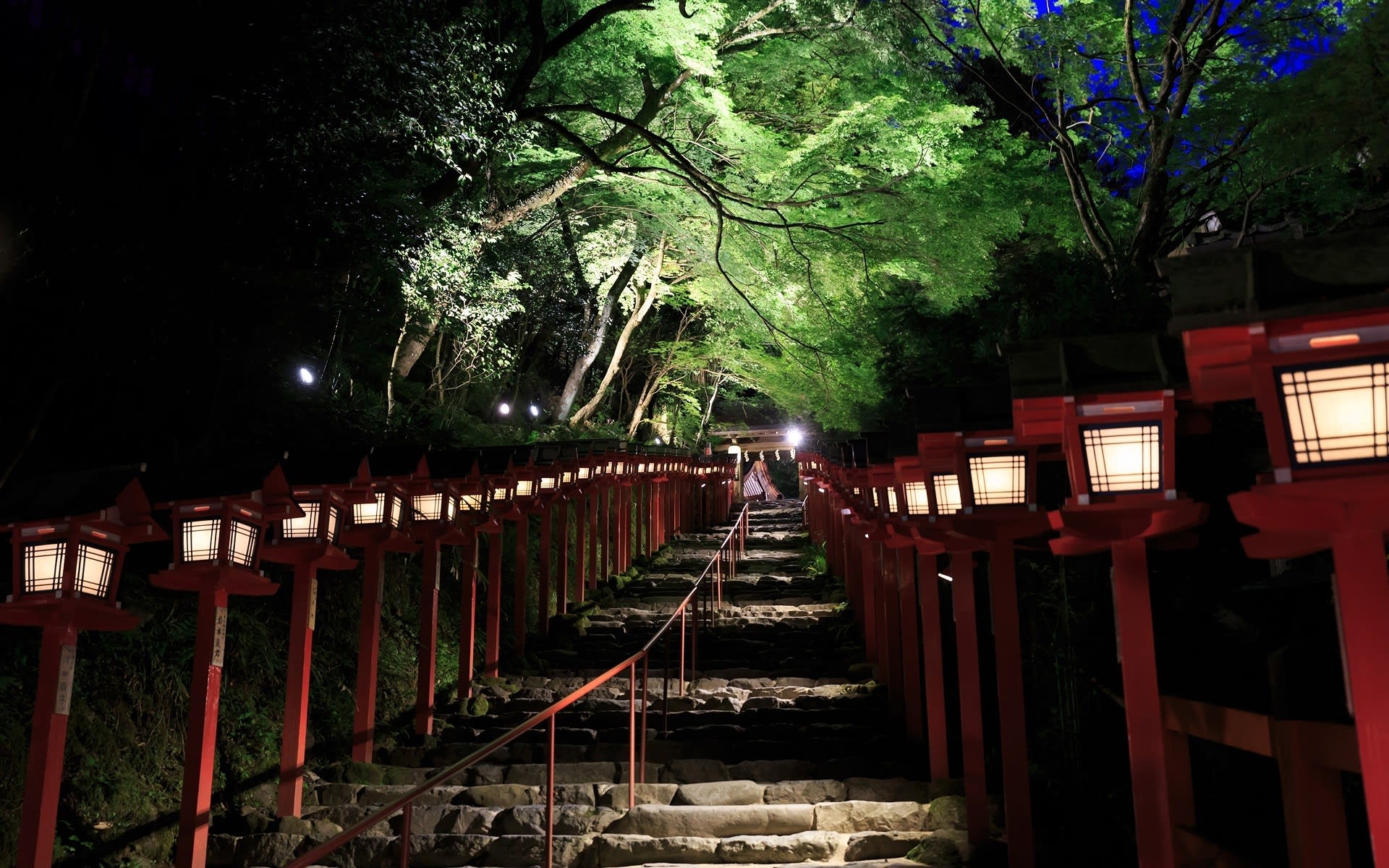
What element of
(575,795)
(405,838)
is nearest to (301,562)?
(575,795)

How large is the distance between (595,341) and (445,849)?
19217mm

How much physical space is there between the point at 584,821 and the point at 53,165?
7381 mm

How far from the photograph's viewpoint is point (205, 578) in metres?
6.61

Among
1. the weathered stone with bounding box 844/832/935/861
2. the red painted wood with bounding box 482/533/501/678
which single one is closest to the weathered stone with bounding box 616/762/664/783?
the weathered stone with bounding box 844/832/935/861

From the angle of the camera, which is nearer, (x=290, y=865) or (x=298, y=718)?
(x=290, y=865)

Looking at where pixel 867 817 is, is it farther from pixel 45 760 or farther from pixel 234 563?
pixel 45 760

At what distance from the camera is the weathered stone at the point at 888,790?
26.4 feet

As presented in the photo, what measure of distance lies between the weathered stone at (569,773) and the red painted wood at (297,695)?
1981 millimetres

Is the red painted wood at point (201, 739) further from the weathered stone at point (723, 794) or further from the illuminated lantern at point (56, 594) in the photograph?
the weathered stone at point (723, 794)

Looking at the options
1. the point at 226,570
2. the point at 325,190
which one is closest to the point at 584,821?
the point at 226,570

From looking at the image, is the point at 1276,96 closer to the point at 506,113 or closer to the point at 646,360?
the point at 506,113

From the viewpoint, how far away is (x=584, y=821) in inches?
292

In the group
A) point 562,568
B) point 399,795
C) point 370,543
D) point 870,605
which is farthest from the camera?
point 562,568

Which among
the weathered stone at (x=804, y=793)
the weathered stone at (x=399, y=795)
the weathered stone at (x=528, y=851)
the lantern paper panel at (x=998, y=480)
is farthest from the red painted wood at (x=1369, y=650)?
the weathered stone at (x=399, y=795)
